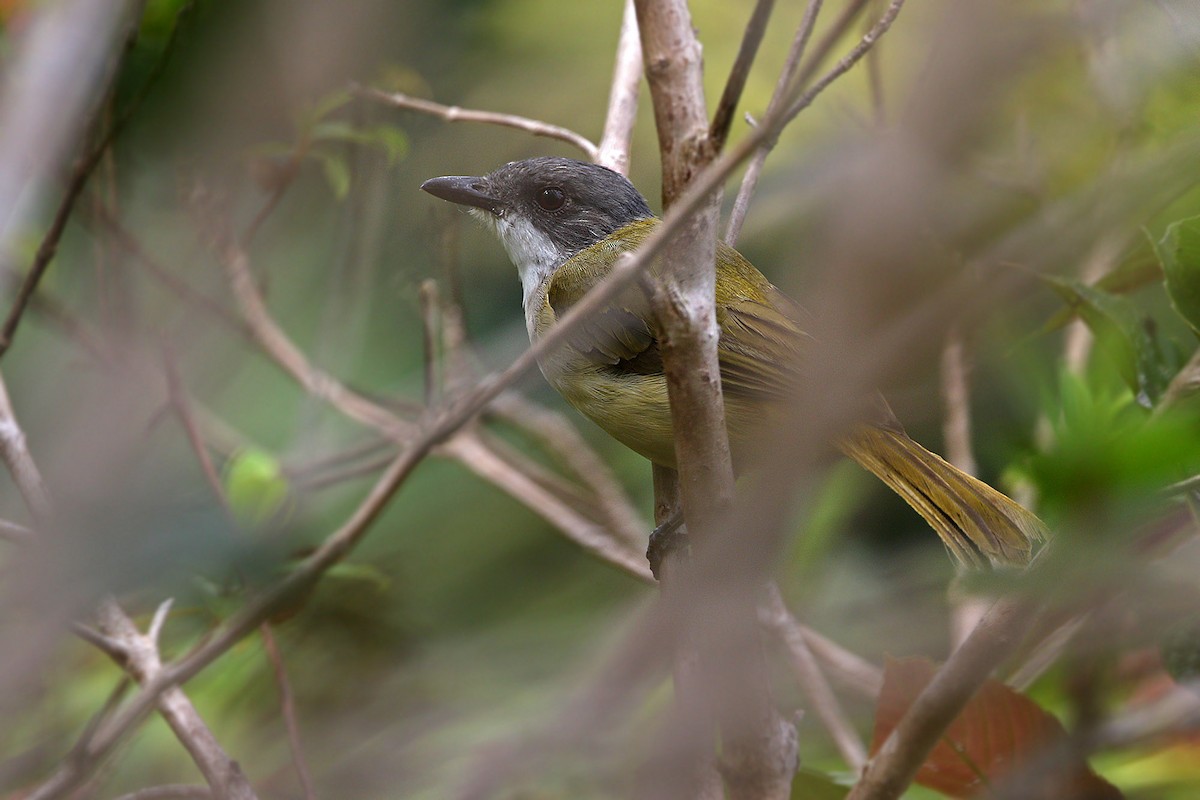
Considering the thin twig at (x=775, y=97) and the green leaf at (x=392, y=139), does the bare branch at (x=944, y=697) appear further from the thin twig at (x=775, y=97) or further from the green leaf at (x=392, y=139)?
the green leaf at (x=392, y=139)

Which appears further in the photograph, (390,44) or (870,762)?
(390,44)

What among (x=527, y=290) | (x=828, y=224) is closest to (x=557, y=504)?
(x=527, y=290)

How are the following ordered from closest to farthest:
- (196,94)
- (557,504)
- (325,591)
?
(325,591)
(196,94)
(557,504)

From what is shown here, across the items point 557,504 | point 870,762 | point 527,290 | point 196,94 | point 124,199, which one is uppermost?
point 196,94

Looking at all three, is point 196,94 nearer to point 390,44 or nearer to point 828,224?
point 390,44

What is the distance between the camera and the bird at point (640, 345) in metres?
2.15

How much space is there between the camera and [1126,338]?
1935 mm

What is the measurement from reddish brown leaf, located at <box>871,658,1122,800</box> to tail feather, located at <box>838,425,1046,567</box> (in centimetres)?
23

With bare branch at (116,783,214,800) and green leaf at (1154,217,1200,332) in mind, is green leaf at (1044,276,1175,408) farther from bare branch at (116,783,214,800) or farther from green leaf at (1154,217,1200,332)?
bare branch at (116,783,214,800)

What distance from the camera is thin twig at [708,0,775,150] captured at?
1.21 meters

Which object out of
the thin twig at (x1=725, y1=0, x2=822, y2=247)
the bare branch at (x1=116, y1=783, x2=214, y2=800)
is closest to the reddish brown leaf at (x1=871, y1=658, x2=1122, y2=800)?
the thin twig at (x1=725, y1=0, x2=822, y2=247)

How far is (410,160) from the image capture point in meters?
3.62

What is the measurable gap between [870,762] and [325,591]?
4.35 ft

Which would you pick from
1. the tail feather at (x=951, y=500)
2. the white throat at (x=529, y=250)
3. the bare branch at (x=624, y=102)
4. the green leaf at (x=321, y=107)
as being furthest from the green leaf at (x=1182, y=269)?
the green leaf at (x=321, y=107)
